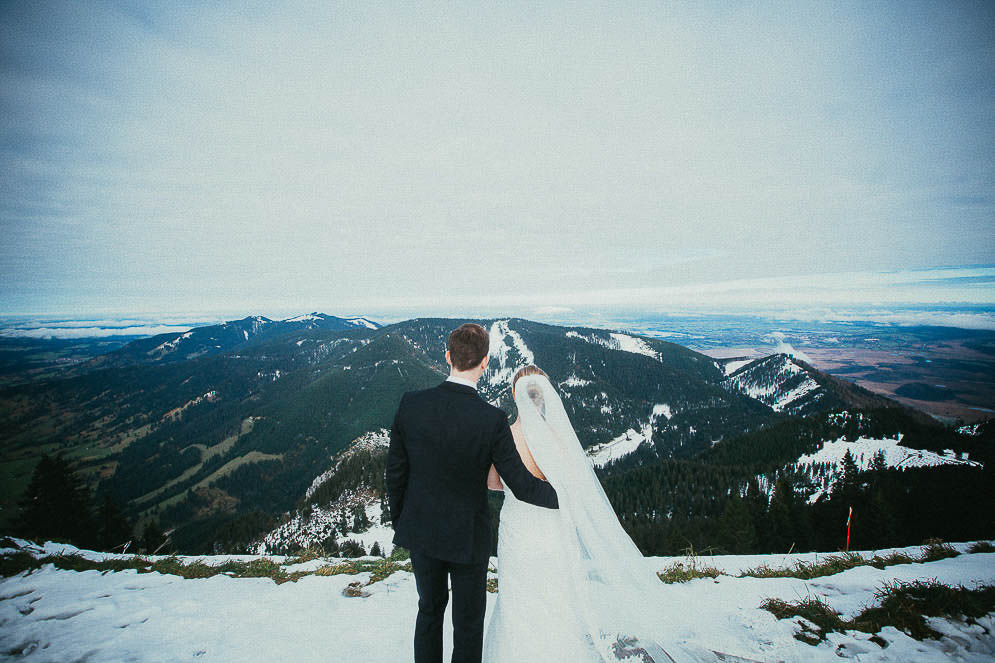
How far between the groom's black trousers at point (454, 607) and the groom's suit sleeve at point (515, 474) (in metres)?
0.81

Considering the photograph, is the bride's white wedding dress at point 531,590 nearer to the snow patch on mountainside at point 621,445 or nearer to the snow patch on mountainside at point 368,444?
the snow patch on mountainside at point 368,444

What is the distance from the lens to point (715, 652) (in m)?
4.22

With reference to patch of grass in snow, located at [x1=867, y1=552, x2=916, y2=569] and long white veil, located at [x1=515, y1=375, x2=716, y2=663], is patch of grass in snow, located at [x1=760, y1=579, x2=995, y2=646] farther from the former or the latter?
patch of grass in snow, located at [x1=867, y1=552, x2=916, y2=569]

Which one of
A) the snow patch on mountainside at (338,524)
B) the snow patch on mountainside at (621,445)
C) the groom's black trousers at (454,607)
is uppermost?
the groom's black trousers at (454,607)

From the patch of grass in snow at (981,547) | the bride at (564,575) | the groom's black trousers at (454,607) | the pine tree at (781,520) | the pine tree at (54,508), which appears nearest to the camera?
the groom's black trousers at (454,607)

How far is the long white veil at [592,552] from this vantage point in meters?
4.23

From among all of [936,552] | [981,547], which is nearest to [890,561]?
[936,552]

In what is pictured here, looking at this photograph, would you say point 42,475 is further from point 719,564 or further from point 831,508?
point 831,508

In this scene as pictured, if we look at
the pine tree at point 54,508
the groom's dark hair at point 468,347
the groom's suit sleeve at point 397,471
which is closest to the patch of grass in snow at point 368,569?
the groom's suit sleeve at point 397,471

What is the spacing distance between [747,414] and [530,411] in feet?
770

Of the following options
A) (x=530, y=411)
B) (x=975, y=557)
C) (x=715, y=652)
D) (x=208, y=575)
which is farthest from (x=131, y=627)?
(x=975, y=557)

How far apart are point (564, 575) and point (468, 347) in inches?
118

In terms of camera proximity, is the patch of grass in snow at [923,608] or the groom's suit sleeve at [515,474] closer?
the groom's suit sleeve at [515,474]

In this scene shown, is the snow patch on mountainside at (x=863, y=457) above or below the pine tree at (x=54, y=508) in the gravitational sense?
below
